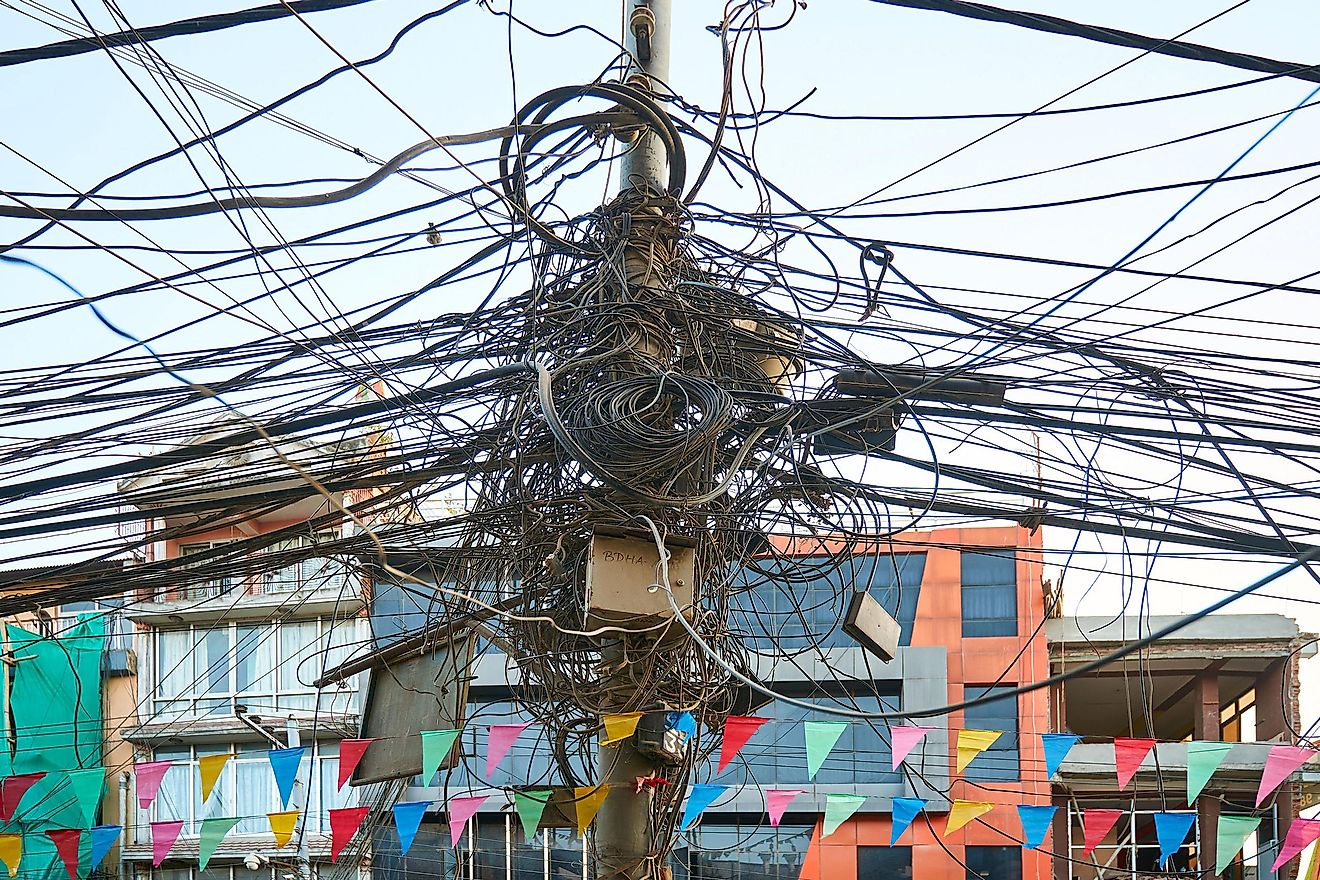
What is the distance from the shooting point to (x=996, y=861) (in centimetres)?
1791

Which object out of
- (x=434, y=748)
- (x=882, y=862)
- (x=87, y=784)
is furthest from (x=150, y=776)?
(x=882, y=862)

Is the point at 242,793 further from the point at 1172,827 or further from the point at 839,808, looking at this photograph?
the point at 1172,827

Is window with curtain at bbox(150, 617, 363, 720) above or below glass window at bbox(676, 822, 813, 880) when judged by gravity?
above

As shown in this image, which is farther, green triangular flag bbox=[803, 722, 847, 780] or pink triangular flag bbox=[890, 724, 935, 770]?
green triangular flag bbox=[803, 722, 847, 780]

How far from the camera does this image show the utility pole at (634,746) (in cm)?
526

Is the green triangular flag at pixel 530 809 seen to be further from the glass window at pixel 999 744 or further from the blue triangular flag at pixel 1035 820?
the glass window at pixel 999 744

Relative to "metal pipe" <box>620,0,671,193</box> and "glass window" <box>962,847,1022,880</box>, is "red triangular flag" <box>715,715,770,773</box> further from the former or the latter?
"glass window" <box>962,847,1022,880</box>

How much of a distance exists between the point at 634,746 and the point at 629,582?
2.32ft

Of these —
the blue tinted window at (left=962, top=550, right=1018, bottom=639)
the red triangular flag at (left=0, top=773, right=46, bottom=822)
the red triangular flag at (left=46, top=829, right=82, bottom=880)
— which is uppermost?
the blue tinted window at (left=962, top=550, right=1018, bottom=639)

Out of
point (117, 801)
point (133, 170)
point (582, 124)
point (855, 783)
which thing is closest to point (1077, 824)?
point (855, 783)

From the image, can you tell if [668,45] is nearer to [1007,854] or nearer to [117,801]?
[1007,854]

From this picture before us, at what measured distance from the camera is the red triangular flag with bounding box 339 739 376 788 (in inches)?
257

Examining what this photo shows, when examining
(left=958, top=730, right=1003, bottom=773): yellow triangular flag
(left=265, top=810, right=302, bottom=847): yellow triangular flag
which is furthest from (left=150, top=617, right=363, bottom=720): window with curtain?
(left=958, top=730, right=1003, bottom=773): yellow triangular flag

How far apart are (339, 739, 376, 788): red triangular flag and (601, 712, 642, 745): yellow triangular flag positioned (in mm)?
1628
